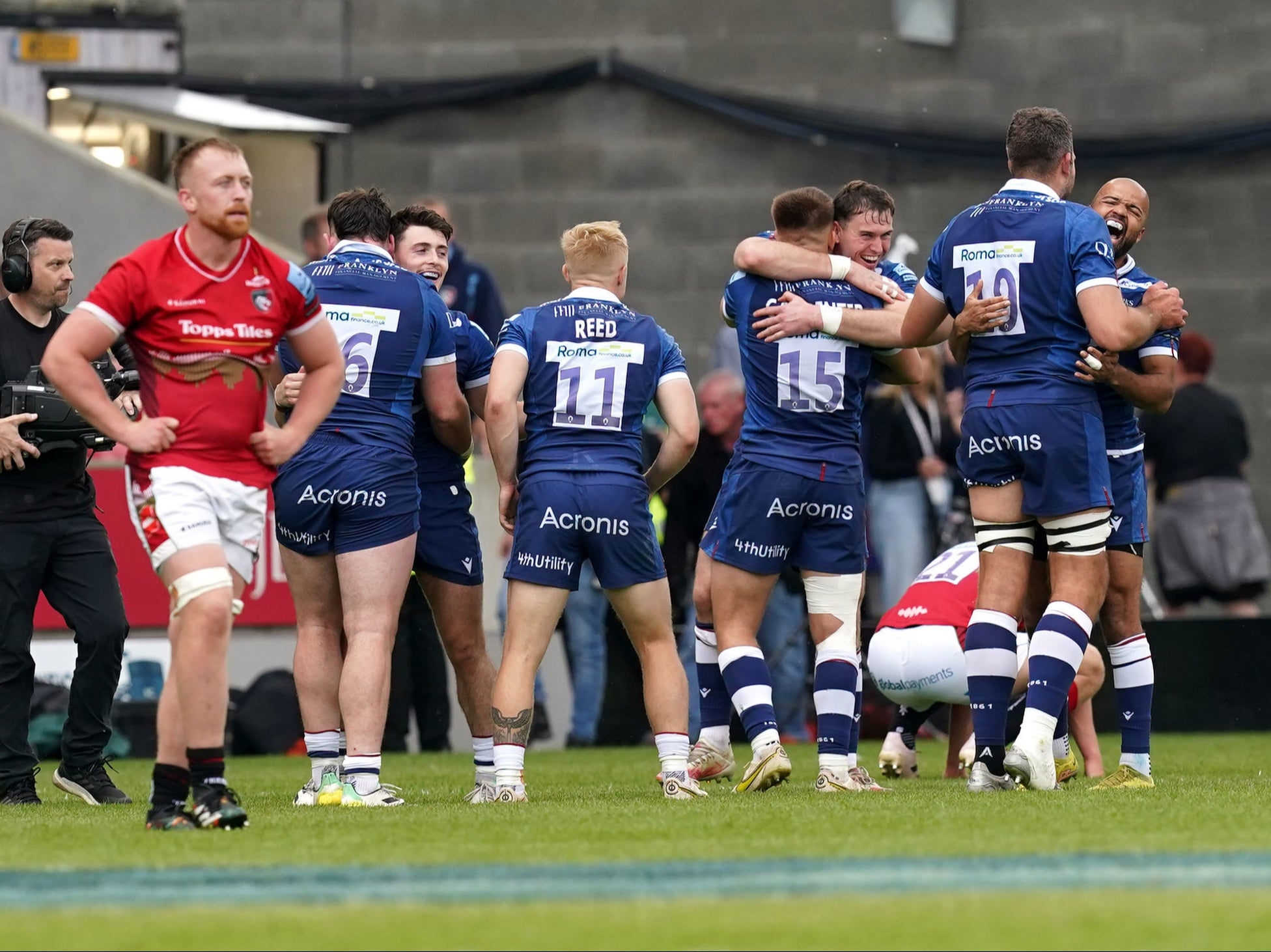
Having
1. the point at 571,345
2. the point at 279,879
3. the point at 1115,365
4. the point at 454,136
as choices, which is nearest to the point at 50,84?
the point at 454,136

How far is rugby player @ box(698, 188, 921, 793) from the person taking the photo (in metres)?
7.21

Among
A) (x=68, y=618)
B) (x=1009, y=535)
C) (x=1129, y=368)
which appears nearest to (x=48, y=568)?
(x=68, y=618)

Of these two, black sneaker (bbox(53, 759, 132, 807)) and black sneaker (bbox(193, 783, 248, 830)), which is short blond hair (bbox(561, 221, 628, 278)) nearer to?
black sneaker (bbox(193, 783, 248, 830))

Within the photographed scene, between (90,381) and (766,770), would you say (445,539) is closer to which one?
Answer: (766,770)

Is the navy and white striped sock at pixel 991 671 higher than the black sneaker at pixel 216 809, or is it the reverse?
the navy and white striped sock at pixel 991 671

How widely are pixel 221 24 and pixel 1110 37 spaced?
6615mm

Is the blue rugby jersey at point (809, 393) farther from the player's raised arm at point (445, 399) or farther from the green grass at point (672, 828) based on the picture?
the green grass at point (672, 828)

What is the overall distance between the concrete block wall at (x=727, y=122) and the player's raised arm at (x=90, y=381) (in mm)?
9901

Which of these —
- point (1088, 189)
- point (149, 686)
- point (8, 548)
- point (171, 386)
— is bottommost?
point (149, 686)

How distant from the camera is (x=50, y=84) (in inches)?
550

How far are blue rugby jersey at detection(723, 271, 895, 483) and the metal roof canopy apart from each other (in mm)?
7411

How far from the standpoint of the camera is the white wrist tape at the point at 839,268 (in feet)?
24.0

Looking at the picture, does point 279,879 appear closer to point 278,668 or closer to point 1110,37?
point 278,668

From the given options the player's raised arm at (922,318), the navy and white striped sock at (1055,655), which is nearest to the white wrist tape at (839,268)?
the player's raised arm at (922,318)
